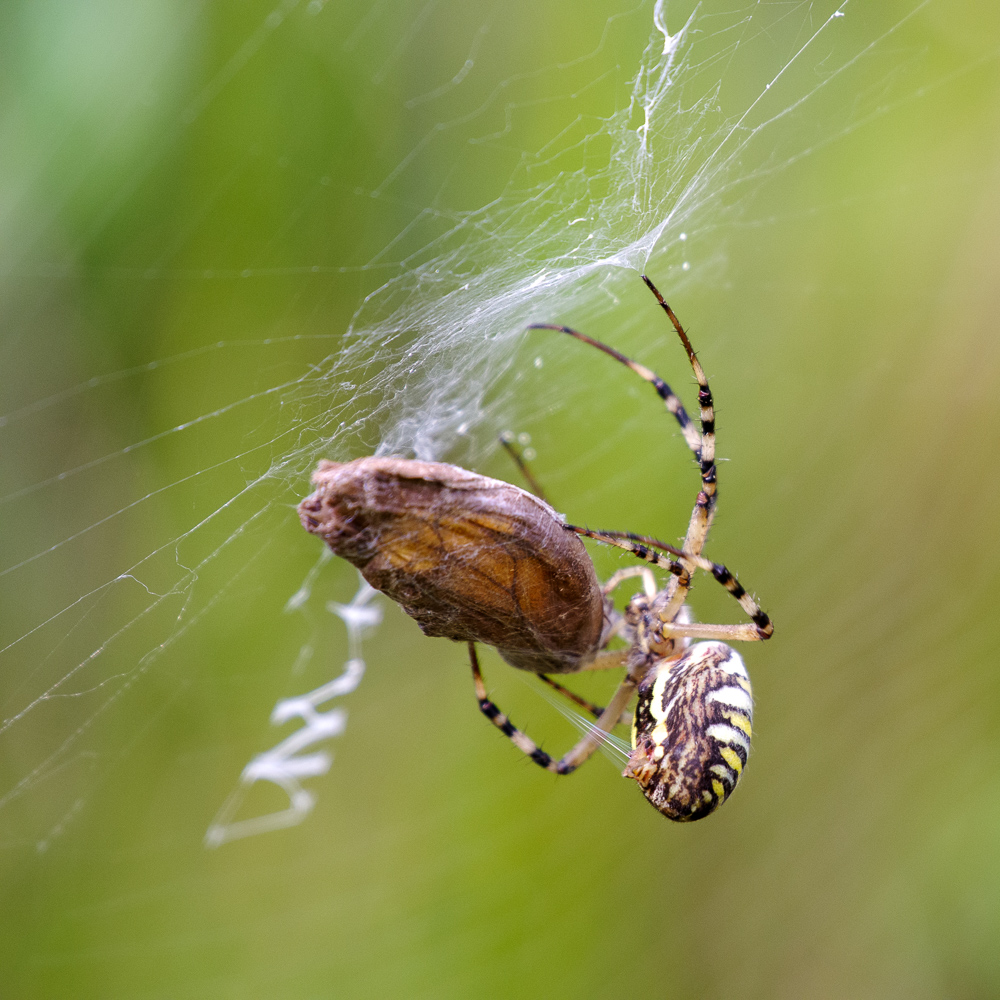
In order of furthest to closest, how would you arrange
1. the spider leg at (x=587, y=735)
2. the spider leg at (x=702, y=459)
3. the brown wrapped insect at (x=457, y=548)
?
1. the spider leg at (x=587, y=735)
2. the spider leg at (x=702, y=459)
3. the brown wrapped insect at (x=457, y=548)

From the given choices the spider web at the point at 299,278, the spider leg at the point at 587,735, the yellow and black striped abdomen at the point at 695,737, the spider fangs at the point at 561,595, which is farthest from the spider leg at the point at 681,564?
the spider web at the point at 299,278

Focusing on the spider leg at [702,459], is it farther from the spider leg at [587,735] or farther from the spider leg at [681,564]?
the spider leg at [587,735]

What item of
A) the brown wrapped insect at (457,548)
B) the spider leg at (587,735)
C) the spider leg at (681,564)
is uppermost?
the brown wrapped insect at (457,548)

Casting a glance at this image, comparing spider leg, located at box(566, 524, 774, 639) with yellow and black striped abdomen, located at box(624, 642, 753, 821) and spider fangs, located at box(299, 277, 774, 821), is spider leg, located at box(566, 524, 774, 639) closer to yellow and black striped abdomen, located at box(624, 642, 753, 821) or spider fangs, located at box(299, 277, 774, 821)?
spider fangs, located at box(299, 277, 774, 821)

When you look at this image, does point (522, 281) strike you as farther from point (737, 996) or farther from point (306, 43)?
point (737, 996)

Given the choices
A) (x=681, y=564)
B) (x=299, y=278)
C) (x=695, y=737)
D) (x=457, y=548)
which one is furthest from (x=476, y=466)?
(x=457, y=548)

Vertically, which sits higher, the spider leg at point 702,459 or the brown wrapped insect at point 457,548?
the brown wrapped insect at point 457,548
